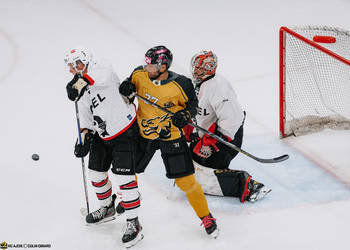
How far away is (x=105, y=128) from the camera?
2.73m

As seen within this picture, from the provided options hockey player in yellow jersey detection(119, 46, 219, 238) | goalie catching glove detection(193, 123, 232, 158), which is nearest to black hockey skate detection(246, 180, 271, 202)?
goalie catching glove detection(193, 123, 232, 158)

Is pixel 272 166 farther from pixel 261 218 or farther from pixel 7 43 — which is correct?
pixel 7 43

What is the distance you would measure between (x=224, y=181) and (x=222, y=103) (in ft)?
1.76

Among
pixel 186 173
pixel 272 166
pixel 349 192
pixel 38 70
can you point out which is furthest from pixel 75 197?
pixel 38 70

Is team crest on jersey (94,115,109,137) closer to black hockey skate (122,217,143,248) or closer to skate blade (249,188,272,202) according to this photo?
black hockey skate (122,217,143,248)

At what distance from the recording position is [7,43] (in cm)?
566

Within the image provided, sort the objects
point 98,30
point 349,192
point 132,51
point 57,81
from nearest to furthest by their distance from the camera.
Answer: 1. point 349,192
2. point 57,81
3. point 132,51
4. point 98,30

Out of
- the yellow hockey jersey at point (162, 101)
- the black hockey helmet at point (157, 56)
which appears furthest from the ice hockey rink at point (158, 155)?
the black hockey helmet at point (157, 56)

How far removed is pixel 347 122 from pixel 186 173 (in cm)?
187

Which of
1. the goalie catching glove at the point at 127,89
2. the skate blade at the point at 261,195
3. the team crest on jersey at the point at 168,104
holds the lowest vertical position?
the skate blade at the point at 261,195

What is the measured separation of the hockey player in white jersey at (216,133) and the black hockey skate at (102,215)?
621 millimetres

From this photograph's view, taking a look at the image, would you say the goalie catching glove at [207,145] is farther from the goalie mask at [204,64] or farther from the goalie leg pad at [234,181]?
the goalie mask at [204,64]

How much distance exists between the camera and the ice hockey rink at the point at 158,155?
9.69 feet

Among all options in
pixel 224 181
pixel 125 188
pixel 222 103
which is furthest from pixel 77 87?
pixel 224 181
